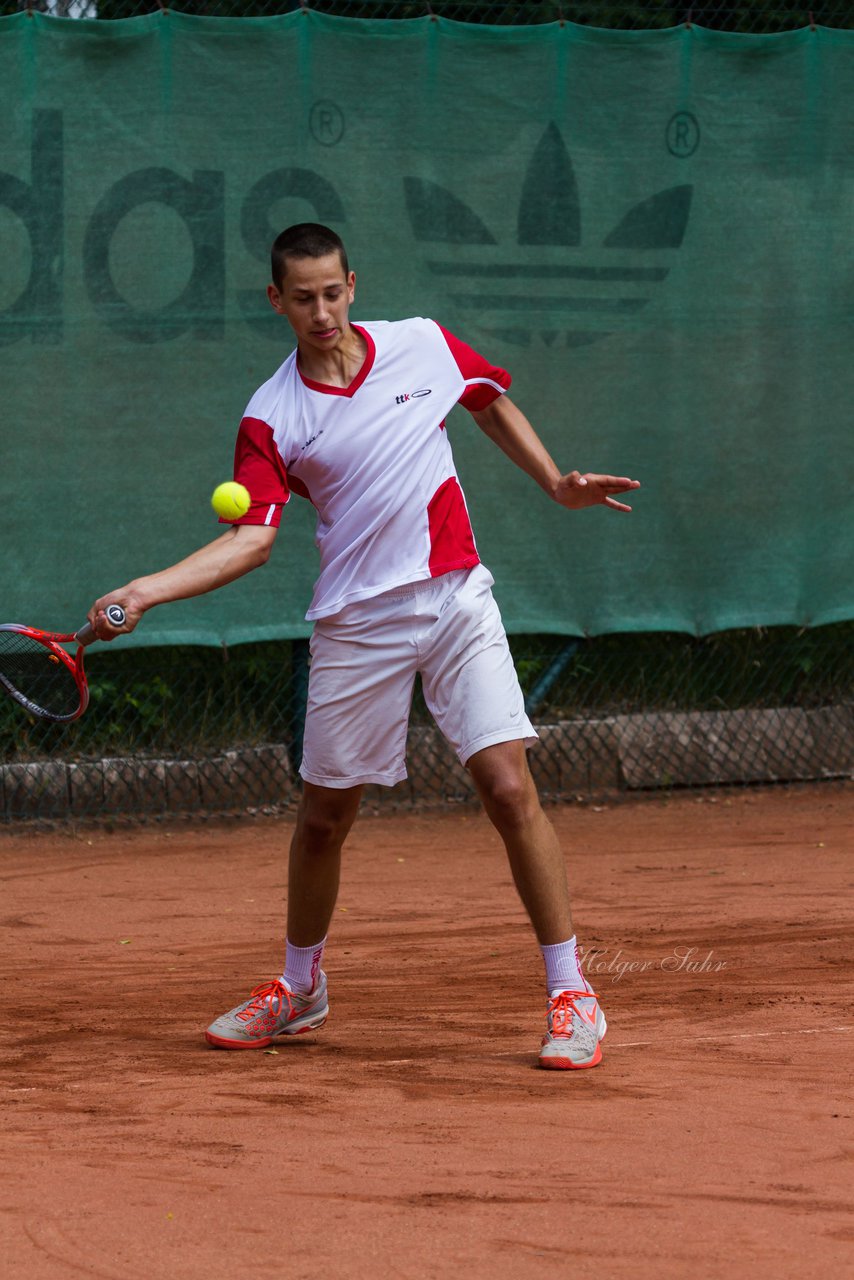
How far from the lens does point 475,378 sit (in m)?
3.99

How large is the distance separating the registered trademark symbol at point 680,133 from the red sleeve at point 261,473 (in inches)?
138

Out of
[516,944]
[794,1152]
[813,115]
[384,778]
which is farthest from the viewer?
[813,115]

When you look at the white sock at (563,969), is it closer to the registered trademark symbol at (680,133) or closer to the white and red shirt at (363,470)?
the white and red shirt at (363,470)

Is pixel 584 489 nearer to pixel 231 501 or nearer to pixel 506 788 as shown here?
pixel 506 788

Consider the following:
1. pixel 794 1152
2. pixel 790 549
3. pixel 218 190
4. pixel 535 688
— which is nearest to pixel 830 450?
pixel 790 549

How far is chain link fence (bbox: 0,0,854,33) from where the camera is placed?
643 cm

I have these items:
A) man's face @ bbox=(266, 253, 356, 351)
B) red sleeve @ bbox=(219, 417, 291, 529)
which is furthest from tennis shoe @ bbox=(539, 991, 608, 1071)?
man's face @ bbox=(266, 253, 356, 351)

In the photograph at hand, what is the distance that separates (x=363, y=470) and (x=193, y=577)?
19.1 inches

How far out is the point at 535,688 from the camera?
677 cm

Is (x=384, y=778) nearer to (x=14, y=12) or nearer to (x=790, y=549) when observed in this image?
(x=790, y=549)

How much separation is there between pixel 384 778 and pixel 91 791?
9.34 ft

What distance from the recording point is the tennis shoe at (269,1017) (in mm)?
3898

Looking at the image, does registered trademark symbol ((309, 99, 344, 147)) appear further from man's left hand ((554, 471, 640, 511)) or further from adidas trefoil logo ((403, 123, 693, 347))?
man's left hand ((554, 471, 640, 511))

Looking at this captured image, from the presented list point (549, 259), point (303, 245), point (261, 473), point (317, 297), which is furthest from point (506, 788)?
point (549, 259)
